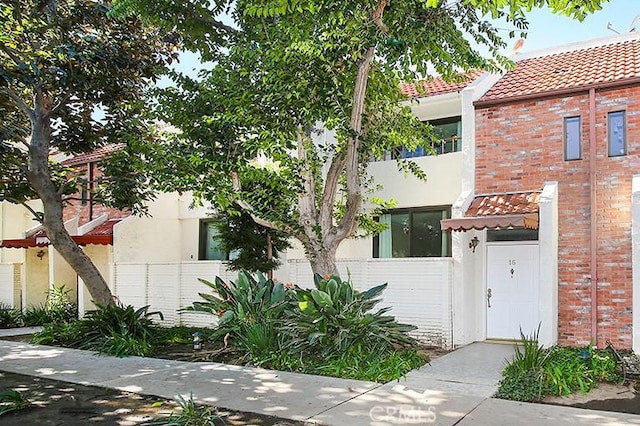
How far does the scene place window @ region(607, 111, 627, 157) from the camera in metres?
11.1

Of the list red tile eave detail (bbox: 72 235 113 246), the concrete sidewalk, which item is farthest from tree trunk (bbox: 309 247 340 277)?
red tile eave detail (bbox: 72 235 113 246)

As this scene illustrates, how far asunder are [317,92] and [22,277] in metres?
13.2

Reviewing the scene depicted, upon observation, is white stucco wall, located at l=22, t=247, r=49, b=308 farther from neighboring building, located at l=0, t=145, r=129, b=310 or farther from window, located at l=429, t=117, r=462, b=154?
window, located at l=429, t=117, r=462, b=154

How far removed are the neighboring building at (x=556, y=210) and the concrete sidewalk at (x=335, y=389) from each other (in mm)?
1371

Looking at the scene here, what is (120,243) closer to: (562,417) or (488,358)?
(488,358)

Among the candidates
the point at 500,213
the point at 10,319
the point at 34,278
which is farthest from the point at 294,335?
the point at 34,278

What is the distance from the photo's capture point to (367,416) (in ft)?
22.3

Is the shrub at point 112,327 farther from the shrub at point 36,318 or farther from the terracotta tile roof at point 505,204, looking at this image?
the terracotta tile roof at point 505,204

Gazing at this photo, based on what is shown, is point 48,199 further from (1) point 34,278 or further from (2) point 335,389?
(2) point 335,389

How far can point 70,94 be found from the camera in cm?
1341

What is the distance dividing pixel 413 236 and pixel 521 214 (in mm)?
4056

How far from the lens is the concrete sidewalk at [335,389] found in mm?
6746

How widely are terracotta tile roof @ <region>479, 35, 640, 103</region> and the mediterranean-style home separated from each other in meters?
0.03

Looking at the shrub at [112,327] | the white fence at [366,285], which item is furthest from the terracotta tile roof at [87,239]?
the shrub at [112,327]
